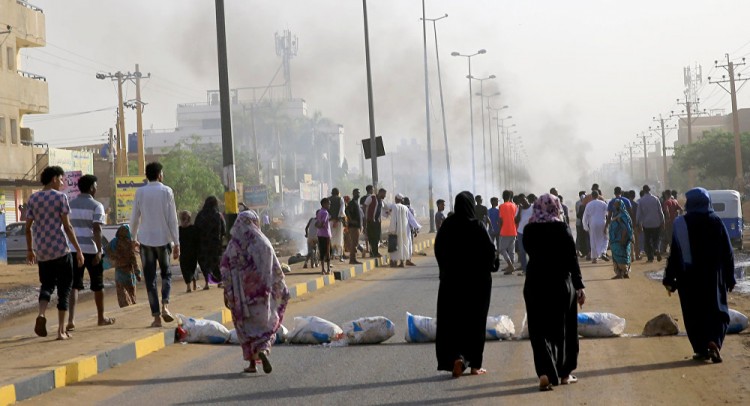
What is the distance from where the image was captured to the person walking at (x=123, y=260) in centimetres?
1681

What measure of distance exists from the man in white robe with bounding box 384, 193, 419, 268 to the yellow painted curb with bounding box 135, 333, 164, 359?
15.2 m

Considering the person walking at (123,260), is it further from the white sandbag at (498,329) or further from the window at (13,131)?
the window at (13,131)

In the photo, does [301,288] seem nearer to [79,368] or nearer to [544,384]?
[79,368]

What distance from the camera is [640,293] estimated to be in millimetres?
18297

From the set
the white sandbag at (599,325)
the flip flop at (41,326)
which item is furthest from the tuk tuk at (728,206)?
the flip flop at (41,326)

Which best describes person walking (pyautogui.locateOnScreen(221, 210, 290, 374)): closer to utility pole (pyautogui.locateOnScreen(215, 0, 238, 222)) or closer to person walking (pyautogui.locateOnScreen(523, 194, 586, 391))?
person walking (pyautogui.locateOnScreen(523, 194, 586, 391))

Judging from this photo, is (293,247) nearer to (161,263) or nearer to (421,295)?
(421,295)

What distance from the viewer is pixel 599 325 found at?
1193 centimetres

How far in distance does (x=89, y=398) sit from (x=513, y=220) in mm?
15301

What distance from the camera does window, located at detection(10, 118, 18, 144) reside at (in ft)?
160

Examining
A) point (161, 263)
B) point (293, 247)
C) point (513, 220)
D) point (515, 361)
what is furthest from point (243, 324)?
point (293, 247)

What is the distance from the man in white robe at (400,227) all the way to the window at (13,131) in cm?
2416

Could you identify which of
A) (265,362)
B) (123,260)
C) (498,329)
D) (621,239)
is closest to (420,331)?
(498,329)

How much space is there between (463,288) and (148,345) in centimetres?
377
